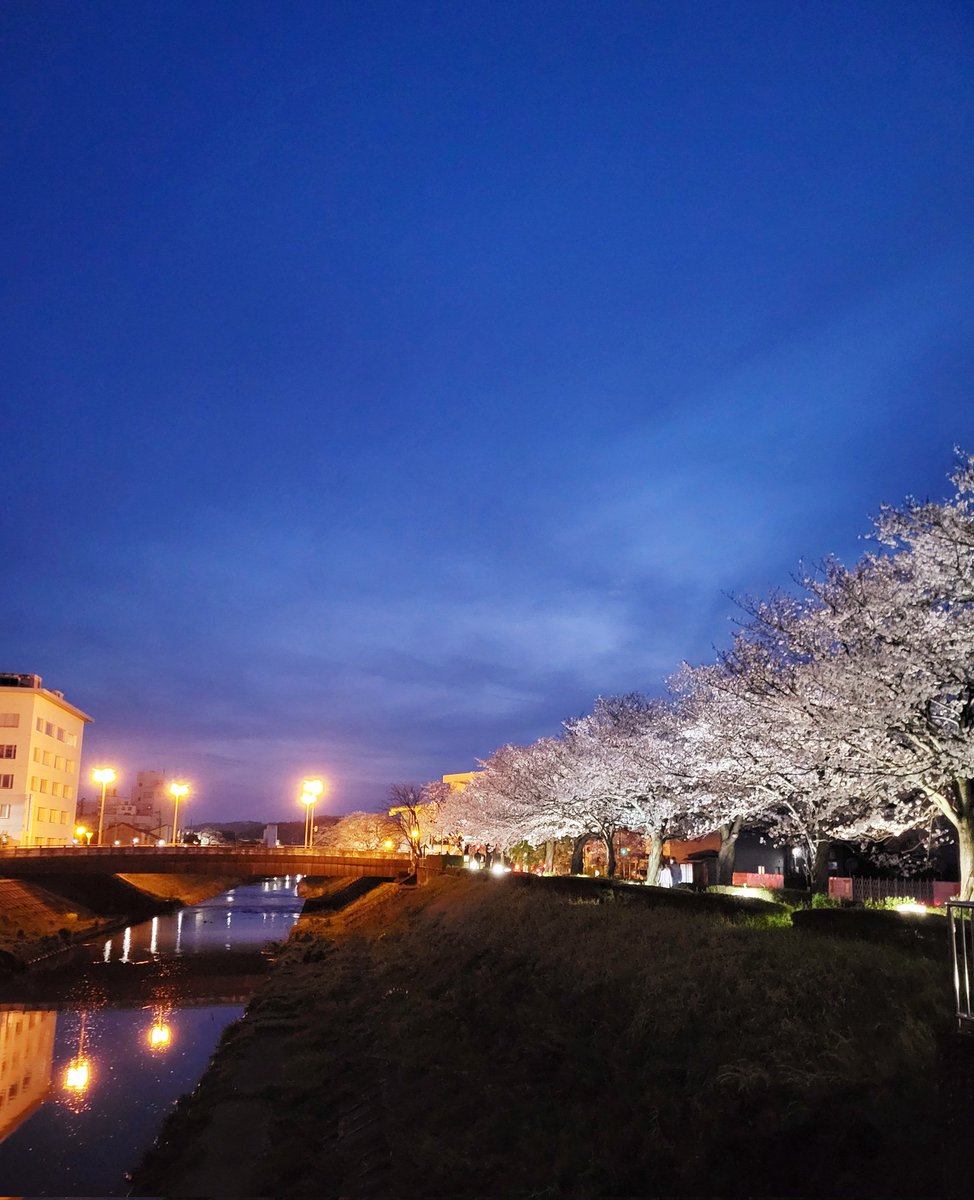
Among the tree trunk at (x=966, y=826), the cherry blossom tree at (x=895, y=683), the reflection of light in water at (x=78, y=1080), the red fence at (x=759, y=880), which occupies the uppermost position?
the cherry blossom tree at (x=895, y=683)

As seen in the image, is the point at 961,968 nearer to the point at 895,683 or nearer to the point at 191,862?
the point at 895,683

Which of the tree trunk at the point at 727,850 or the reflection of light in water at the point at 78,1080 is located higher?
the tree trunk at the point at 727,850

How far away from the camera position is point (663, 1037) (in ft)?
45.2

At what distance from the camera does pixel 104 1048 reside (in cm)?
2889

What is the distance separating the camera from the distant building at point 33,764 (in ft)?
263

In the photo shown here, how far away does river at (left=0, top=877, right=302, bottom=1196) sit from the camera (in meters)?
19.4

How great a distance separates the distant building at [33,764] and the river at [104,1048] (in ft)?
94.6

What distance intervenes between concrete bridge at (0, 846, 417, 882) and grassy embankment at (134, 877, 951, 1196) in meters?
33.4

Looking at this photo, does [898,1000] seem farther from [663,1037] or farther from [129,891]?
[129,891]

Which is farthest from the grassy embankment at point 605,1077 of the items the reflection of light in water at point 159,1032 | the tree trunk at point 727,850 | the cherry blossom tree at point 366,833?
the cherry blossom tree at point 366,833

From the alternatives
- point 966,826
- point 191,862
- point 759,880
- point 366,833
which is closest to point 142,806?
point 366,833

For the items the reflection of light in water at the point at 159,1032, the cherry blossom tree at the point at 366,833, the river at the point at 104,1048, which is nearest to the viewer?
the river at the point at 104,1048

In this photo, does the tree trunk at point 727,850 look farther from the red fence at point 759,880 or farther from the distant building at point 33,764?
the distant building at point 33,764

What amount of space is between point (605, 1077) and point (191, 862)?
171 feet
